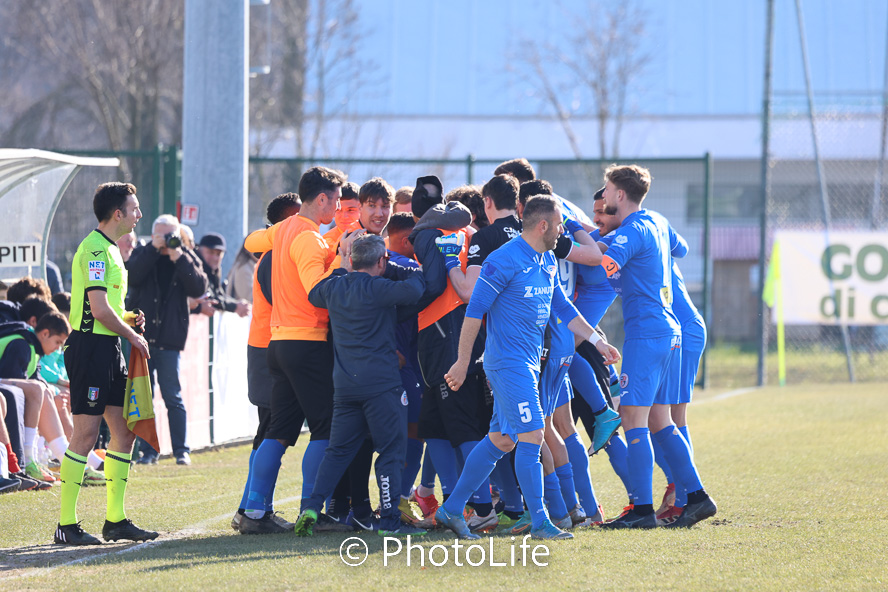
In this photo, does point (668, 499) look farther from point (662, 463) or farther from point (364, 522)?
point (364, 522)

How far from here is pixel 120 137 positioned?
24.3 metres

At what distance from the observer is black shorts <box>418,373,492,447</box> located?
6.07m

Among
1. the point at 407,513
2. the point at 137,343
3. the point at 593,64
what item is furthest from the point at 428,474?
the point at 593,64

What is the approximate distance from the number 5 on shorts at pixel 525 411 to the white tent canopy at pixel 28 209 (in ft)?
15.0

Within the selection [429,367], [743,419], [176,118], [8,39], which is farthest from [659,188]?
[8,39]

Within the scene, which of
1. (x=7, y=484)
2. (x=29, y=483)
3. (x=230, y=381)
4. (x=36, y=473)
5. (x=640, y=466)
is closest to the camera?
(x=640, y=466)

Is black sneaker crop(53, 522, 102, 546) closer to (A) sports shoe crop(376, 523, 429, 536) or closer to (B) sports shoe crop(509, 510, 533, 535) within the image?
(A) sports shoe crop(376, 523, 429, 536)

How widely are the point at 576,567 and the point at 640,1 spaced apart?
23665 mm

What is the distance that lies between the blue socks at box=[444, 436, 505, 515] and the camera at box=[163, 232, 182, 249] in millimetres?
4116

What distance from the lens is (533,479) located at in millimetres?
5660

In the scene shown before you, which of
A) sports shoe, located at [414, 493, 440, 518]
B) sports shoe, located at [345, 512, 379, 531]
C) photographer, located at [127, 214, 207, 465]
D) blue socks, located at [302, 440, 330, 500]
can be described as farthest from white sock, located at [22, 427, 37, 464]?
sports shoe, located at [414, 493, 440, 518]

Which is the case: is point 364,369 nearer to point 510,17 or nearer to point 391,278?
point 391,278

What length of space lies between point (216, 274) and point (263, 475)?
4471mm

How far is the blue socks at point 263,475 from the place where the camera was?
612 cm
